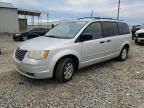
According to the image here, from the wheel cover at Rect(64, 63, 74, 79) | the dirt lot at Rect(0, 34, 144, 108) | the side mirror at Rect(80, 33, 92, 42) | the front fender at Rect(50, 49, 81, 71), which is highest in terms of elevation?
the side mirror at Rect(80, 33, 92, 42)

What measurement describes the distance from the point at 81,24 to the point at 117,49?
206 centimetres

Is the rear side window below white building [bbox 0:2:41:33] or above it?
below

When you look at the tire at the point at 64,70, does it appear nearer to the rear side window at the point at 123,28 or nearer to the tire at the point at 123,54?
the tire at the point at 123,54

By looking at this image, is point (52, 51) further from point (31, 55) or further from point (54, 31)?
point (54, 31)

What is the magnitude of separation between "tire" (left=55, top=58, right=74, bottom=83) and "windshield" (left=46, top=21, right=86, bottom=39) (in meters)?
0.76

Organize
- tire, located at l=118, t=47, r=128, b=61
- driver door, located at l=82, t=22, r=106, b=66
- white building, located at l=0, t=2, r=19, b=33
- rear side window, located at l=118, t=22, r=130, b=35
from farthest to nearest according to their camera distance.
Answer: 1. white building, located at l=0, t=2, r=19, b=33
2. tire, located at l=118, t=47, r=128, b=61
3. rear side window, located at l=118, t=22, r=130, b=35
4. driver door, located at l=82, t=22, r=106, b=66

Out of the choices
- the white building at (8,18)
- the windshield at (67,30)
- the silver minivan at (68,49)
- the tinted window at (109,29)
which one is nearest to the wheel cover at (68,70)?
the silver minivan at (68,49)

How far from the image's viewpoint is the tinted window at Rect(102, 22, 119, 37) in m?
6.17

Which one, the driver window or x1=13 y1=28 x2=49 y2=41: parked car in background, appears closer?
the driver window

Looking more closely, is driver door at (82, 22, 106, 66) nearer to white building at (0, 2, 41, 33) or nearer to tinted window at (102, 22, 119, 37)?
tinted window at (102, 22, 119, 37)

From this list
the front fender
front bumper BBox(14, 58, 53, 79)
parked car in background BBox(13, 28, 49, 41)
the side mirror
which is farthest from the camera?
parked car in background BBox(13, 28, 49, 41)

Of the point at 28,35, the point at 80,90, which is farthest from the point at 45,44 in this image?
the point at 28,35

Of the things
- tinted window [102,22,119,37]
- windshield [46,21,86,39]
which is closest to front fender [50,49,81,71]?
windshield [46,21,86,39]

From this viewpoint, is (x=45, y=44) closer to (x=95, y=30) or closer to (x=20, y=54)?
(x=20, y=54)
